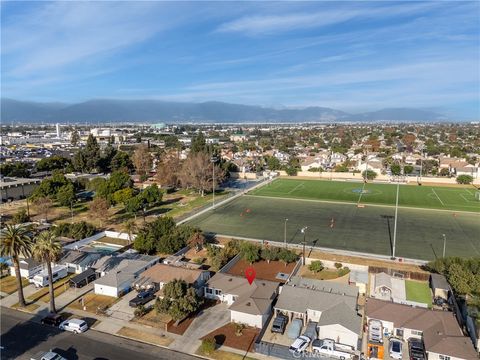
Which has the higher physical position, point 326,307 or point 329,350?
point 326,307

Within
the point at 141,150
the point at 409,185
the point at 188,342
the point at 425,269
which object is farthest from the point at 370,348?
the point at 141,150


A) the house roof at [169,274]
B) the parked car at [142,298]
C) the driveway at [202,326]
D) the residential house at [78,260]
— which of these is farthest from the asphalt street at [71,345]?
the residential house at [78,260]

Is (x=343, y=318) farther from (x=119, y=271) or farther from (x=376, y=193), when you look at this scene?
(x=376, y=193)

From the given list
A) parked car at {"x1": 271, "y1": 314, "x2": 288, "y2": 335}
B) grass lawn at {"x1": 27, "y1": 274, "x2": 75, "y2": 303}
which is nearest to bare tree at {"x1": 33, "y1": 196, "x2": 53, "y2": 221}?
grass lawn at {"x1": 27, "y1": 274, "x2": 75, "y2": 303}

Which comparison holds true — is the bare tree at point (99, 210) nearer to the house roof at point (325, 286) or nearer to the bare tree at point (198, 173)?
the bare tree at point (198, 173)

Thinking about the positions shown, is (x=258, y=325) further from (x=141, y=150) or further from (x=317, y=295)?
(x=141, y=150)

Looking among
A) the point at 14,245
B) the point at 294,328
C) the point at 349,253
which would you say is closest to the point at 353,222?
the point at 349,253
